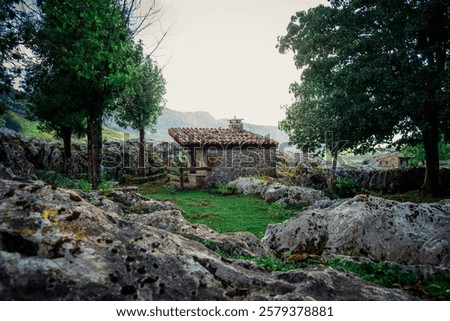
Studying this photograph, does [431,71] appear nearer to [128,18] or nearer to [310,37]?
[310,37]

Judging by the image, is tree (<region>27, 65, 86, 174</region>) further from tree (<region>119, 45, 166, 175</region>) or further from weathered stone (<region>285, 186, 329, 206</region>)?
weathered stone (<region>285, 186, 329, 206</region>)

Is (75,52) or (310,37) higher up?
(310,37)

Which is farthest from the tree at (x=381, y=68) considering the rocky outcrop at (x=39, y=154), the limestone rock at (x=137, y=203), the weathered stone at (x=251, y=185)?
the rocky outcrop at (x=39, y=154)

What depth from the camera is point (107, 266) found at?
2234 mm

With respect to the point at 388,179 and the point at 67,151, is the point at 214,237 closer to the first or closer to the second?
the point at 388,179

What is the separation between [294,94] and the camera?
67.9 ft

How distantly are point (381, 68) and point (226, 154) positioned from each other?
15.8 metres

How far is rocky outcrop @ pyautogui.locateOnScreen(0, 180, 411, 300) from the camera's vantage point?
201 centimetres

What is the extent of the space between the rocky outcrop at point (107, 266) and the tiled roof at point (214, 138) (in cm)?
2379

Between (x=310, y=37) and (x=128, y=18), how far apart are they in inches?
506

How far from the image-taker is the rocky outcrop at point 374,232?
512 centimetres

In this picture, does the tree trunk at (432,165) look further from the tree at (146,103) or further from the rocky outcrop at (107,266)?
the tree at (146,103)

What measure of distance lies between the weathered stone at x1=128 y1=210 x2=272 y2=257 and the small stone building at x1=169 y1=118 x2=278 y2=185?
18406mm
